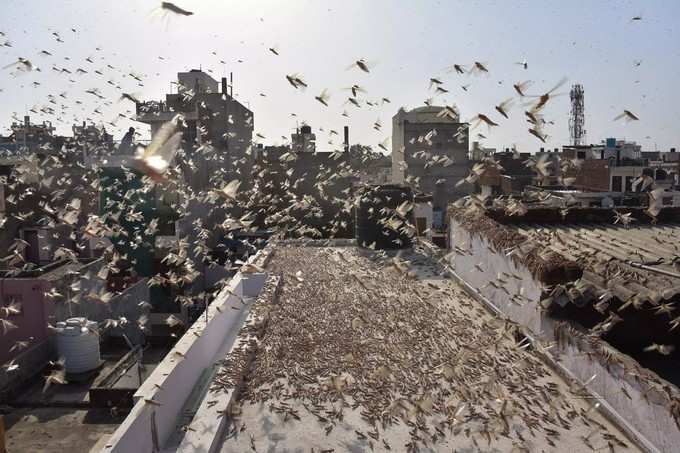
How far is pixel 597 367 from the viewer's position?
7578 millimetres

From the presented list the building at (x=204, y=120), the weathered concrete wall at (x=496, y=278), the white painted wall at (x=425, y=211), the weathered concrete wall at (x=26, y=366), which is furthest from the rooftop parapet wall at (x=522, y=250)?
the building at (x=204, y=120)

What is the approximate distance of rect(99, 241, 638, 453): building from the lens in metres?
7.13

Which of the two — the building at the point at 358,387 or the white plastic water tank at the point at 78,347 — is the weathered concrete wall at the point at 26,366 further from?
the building at the point at 358,387

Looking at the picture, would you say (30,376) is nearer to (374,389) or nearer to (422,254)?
(422,254)

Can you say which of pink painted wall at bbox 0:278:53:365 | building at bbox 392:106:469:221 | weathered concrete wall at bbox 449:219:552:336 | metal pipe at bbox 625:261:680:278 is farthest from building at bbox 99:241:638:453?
building at bbox 392:106:469:221

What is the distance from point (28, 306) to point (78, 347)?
336 centimetres

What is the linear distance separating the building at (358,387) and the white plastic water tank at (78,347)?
10.2m

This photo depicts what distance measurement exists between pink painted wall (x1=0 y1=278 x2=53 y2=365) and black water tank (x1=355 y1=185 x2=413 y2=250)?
42.9ft

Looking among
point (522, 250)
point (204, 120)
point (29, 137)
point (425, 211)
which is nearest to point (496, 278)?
point (522, 250)

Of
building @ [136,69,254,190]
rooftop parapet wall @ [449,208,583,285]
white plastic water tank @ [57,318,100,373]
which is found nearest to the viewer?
rooftop parapet wall @ [449,208,583,285]

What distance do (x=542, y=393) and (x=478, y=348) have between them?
2042 millimetres

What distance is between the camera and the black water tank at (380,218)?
21703mm

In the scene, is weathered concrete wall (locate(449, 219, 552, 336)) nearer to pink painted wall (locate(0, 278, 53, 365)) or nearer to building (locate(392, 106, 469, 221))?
pink painted wall (locate(0, 278, 53, 365))

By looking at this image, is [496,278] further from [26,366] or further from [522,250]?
[26,366]
